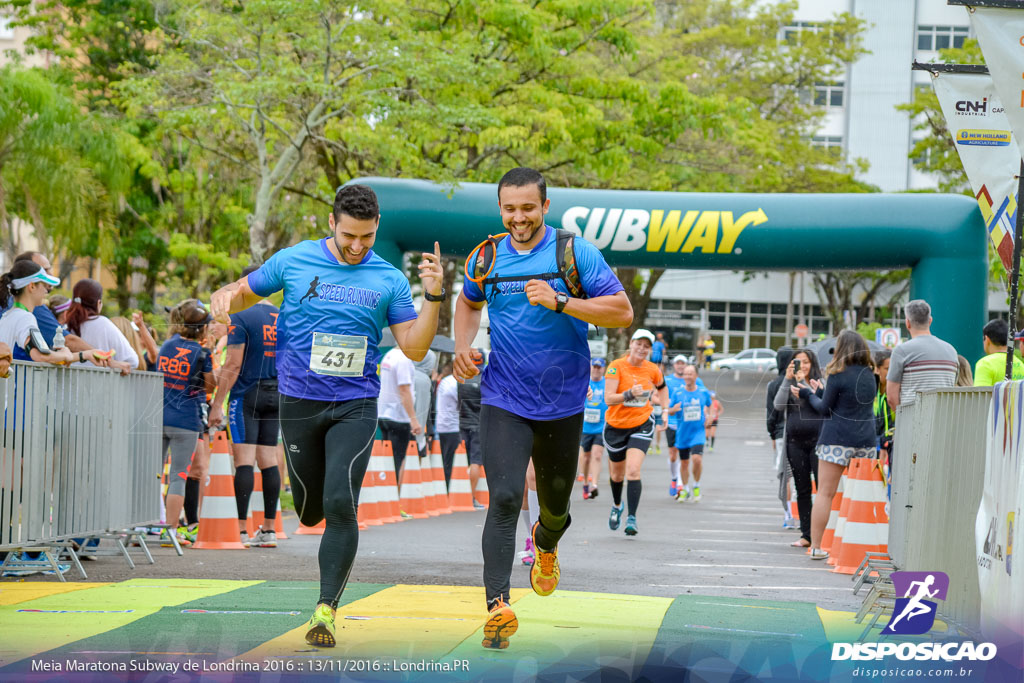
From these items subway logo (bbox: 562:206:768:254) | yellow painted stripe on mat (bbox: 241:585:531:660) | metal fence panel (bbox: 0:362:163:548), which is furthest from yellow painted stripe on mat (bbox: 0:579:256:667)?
subway logo (bbox: 562:206:768:254)

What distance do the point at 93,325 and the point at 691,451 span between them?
10167 millimetres

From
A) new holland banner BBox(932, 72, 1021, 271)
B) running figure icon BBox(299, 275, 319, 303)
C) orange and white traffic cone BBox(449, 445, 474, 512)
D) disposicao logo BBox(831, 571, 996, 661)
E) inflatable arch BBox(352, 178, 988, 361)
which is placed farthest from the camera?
orange and white traffic cone BBox(449, 445, 474, 512)

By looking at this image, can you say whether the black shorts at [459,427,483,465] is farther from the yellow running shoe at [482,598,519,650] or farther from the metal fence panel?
the yellow running shoe at [482,598,519,650]

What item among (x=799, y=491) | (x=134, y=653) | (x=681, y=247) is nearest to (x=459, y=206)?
(x=681, y=247)

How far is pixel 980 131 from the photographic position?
29.4 feet

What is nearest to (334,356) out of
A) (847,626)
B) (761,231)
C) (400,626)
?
(400,626)

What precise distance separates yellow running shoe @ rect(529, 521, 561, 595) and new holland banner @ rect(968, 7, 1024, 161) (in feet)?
9.62

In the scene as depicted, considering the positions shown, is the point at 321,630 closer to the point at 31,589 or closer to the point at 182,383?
the point at 31,589

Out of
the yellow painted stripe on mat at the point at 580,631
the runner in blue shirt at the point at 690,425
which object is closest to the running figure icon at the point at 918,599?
the yellow painted stripe on mat at the point at 580,631

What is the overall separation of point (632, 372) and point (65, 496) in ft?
20.0

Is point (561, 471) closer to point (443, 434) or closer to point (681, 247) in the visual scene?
point (681, 247)

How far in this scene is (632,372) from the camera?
1248cm

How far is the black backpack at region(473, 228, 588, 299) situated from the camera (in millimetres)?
5449

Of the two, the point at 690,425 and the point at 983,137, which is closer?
the point at 983,137
